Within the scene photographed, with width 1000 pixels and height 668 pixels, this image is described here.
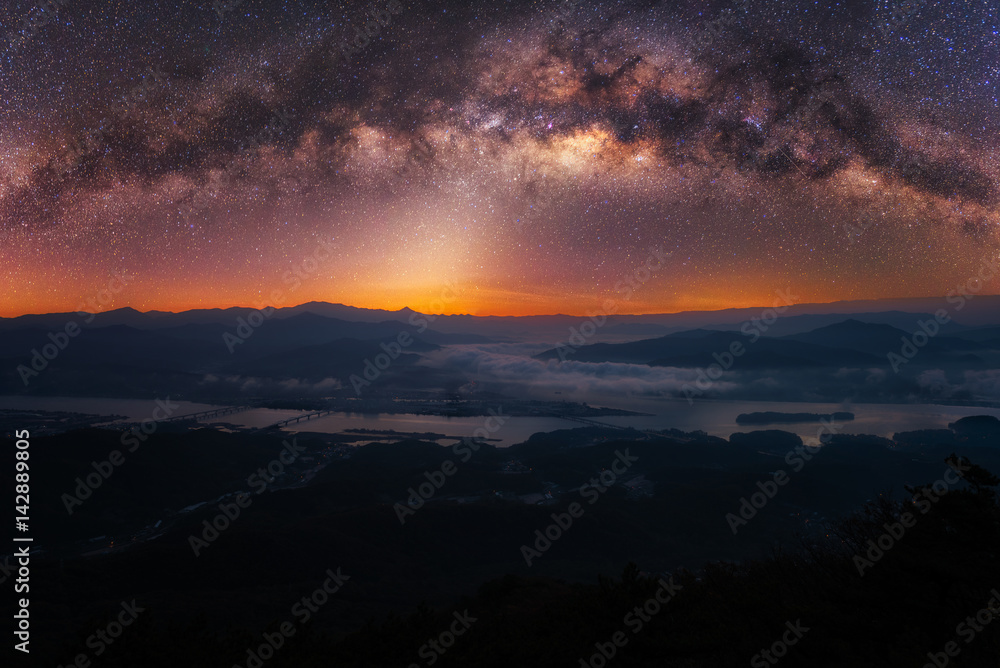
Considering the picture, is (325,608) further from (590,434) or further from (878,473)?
(590,434)

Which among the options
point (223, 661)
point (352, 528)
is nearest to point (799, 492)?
point (352, 528)
